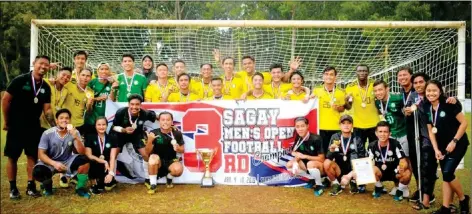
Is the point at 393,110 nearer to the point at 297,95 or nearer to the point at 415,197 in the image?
the point at 415,197

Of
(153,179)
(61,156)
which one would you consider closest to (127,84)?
(61,156)

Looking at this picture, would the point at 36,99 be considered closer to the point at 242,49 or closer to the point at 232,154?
the point at 232,154

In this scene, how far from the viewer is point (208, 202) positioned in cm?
489

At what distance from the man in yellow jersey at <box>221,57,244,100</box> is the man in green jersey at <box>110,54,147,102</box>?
131 cm

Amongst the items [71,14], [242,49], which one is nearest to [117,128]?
[242,49]

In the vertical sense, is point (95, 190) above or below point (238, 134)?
below

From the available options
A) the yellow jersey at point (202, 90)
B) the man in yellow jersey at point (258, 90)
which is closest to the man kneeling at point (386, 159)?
the man in yellow jersey at point (258, 90)

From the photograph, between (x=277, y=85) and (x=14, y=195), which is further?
(x=277, y=85)

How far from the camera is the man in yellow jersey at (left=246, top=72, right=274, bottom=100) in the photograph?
234 inches

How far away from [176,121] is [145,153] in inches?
27.8

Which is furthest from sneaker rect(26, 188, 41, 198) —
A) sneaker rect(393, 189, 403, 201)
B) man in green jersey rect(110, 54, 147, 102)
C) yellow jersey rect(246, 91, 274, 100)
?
sneaker rect(393, 189, 403, 201)

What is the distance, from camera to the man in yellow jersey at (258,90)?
234 inches

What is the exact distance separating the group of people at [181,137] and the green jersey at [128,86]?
0.02 metres

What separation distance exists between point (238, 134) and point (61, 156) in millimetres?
2452
